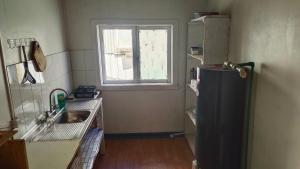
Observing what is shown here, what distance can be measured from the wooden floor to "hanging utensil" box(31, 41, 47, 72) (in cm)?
138

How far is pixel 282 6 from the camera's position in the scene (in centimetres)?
150

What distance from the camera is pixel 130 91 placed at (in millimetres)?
3285

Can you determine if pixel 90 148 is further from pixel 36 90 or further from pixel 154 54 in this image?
pixel 154 54

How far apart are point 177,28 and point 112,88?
4.06ft

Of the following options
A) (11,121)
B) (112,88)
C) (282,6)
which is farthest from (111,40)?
(282,6)

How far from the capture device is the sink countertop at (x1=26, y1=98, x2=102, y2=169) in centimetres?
140

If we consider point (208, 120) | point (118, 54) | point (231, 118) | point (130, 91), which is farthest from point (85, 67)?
point (231, 118)

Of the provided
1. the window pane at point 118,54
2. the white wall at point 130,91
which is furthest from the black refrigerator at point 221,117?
the window pane at point 118,54

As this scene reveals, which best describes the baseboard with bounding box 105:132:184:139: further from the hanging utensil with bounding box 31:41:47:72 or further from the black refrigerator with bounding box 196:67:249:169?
the hanging utensil with bounding box 31:41:47:72

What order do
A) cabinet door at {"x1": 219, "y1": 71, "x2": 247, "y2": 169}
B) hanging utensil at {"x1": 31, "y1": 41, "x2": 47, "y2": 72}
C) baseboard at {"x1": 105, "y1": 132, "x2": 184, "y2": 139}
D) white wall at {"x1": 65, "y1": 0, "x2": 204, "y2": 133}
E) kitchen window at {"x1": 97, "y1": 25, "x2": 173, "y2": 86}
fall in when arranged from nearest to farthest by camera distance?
cabinet door at {"x1": 219, "y1": 71, "x2": 247, "y2": 169}, hanging utensil at {"x1": 31, "y1": 41, "x2": 47, "y2": 72}, white wall at {"x1": 65, "y1": 0, "x2": 204, "y2": 133}, kitchen window at {"x1": 97, "y1": 25, "x2": 173, "y2": 86}, baseboard at {"x1": 105, "y1": 132, "x2": 184, "y2": 139}

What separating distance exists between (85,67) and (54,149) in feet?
5.72

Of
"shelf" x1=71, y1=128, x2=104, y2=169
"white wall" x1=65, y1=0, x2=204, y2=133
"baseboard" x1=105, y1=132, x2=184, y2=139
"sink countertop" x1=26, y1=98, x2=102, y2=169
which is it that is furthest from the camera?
"baseboard" x1=105, y1=132, x2=184, y2=139

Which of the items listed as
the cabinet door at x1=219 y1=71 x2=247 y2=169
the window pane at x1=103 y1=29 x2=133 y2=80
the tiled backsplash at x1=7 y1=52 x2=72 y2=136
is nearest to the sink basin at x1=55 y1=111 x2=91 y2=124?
the tiled backsplash at x1=7 y1=52 x2=72 y2=136

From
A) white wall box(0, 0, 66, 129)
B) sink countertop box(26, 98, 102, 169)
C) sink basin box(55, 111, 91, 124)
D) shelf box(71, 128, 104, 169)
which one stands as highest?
white wall box(0, 0, 66, 129)
